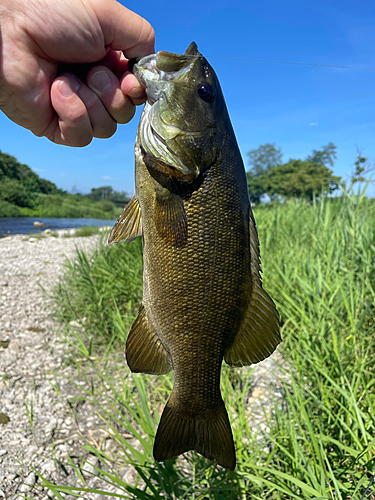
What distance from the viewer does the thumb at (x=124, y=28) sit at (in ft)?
5.75

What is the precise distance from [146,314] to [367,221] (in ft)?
12.4

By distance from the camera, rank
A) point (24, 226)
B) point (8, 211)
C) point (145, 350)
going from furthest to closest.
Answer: point (8, 211)
point (24, 226)
point (145, 350)

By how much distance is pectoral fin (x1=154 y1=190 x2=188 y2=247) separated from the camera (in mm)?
1443

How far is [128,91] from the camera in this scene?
1892 millimetres

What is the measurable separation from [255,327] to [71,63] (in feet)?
5.99

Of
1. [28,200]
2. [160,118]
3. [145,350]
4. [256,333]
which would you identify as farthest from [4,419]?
[28,200]

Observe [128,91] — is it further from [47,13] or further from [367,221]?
[367,221]

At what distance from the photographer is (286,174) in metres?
53.9

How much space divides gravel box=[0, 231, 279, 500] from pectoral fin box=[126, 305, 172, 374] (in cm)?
64

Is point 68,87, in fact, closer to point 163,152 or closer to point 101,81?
point 101,81

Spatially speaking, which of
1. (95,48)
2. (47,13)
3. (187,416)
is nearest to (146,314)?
(187,416)

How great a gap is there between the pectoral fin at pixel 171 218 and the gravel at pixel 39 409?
1.26 meters

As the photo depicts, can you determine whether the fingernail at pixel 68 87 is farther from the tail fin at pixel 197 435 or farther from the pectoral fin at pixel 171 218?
the tail fin at pixel 197 435

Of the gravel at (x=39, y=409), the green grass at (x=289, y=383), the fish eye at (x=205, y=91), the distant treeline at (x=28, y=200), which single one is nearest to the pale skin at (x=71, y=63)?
the fish eye at (x=205, y=91)
